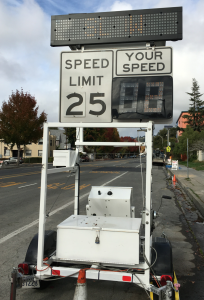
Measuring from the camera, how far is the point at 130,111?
12.7 ft

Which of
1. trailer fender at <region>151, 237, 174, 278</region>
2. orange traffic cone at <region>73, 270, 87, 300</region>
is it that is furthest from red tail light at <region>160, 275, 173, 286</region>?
orange traffic cone at <region>73, 270, 87, 300</region>

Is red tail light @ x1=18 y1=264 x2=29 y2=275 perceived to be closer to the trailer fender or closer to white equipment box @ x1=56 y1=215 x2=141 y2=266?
white equipment box @ x1=56 y1=215 x2=141 y2=266

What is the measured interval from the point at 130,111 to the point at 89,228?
68.0 inches

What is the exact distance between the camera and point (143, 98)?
12.6 feet

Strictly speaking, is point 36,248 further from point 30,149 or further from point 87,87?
point 30,149

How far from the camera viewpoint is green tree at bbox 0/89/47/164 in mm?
36562

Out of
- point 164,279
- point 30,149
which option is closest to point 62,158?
point 164,279

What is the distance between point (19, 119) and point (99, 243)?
35632mm

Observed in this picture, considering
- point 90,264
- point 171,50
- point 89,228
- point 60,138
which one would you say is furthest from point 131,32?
point 60,138

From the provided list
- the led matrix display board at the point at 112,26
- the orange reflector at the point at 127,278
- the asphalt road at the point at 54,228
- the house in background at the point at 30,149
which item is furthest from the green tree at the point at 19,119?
the orange reflector at the point at 127,278

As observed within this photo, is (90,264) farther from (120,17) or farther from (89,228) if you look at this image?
(120,17)

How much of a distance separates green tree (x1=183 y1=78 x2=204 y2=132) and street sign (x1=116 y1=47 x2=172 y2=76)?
220ft

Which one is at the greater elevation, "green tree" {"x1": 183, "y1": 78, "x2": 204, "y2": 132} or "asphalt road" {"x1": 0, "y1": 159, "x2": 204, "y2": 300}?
"green tree" {"x1": 183, "y1": 78, "x2": 204, "y2": 132}

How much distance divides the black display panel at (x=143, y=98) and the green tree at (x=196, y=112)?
221 ft
